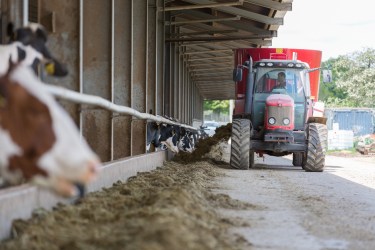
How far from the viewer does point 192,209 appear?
6219 mm

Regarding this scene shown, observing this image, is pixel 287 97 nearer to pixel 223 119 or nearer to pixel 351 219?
pixel 351 219

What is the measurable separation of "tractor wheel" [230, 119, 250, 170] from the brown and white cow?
11.5 m

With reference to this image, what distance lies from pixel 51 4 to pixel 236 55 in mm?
11803

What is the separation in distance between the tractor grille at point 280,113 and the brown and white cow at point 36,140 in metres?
12.1

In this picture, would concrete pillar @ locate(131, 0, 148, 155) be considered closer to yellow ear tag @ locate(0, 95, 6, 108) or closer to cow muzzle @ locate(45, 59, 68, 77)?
cow muzzle @ locate(45, 59, 68, 77)

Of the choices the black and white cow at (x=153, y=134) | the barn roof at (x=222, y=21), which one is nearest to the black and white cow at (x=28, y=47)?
the black and white cow at (x=153, y=134)

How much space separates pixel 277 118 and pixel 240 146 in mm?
1099

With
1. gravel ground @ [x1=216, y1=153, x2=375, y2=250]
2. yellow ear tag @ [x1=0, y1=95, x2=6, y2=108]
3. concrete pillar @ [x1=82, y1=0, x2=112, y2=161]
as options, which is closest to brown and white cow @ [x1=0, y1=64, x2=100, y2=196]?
yellow ear tag @ [x1=0, y1=95, x2=6, y2=108]

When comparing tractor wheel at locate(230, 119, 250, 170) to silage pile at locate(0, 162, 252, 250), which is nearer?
silage pile at locate(0, 162, 252, 250)

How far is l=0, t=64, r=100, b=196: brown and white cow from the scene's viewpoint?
A: 334 centimetres

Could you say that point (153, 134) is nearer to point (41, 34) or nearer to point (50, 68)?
point (41, 34)

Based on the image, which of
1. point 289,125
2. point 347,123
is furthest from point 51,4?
point 347,123

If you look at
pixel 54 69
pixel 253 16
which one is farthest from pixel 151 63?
pixel 54 69

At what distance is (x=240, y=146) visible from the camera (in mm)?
14953
